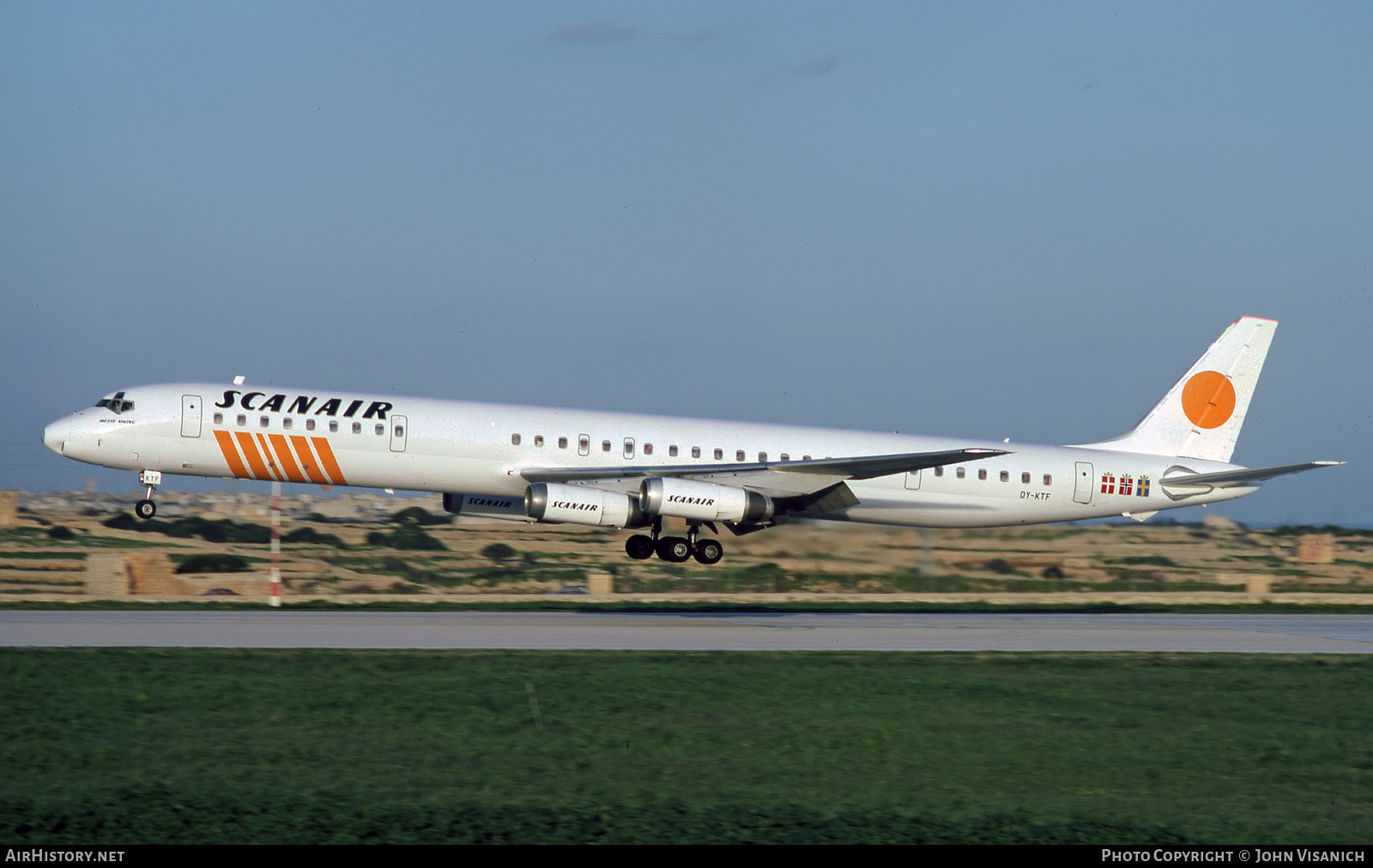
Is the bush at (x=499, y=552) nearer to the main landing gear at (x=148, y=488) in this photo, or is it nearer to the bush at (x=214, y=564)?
the bush at (x=214, y=564)

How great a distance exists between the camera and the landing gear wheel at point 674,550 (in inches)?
1350

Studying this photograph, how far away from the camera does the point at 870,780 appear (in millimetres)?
12734

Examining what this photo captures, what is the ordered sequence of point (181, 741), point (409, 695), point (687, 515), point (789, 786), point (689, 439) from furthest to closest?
point (689, 439), point (687, 515), point (409, 695), point (181, 741), point (789, 786)

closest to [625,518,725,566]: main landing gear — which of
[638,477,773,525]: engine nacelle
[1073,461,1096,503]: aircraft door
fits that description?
[638,477,773,525]: engine nacelle

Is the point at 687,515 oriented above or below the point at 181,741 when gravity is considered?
above

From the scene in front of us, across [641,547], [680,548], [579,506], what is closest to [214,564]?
[641,547]

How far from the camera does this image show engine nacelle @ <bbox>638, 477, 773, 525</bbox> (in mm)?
31766

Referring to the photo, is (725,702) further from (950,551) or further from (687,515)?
(950,551)

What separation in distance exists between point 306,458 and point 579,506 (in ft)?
21.3

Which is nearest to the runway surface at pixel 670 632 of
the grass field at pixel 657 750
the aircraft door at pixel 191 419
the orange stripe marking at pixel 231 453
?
the grass field at pixel 657 750

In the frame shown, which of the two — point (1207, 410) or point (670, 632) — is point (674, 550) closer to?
point (670, 632)
